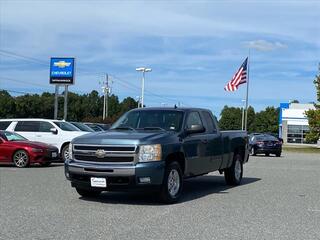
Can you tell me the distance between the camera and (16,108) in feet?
368

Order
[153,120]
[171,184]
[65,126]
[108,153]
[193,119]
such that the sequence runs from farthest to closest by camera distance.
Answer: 1. [65,126]
2. [193,119]
3. [153,120]
4. [171,184]
5. [108,153]

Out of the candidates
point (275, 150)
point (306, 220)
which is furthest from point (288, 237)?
point (275, 150)

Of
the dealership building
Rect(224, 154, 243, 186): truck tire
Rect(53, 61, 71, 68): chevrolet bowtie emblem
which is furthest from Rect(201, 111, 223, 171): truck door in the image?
the dealership building

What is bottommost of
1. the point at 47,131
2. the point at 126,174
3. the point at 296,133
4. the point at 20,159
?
the point at 20,159

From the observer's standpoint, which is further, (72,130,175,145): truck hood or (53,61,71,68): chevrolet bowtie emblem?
(53,61,71,68): chevrolet bowtie emblem

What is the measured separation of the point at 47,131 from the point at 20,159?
300 centimetres

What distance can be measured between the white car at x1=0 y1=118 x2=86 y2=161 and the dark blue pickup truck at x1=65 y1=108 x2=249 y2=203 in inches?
383

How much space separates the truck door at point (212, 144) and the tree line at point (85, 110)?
97619 mm

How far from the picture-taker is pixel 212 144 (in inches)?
490

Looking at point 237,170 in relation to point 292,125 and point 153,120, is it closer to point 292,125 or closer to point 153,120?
point 153,120

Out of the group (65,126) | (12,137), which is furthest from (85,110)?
(12,137)

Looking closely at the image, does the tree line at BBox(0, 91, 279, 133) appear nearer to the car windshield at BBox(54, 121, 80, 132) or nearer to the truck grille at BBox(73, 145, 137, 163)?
the car windshield at BBox(54, 121, 80, 132)

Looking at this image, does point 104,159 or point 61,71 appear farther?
point 61,71

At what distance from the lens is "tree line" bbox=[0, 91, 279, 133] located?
112 m
